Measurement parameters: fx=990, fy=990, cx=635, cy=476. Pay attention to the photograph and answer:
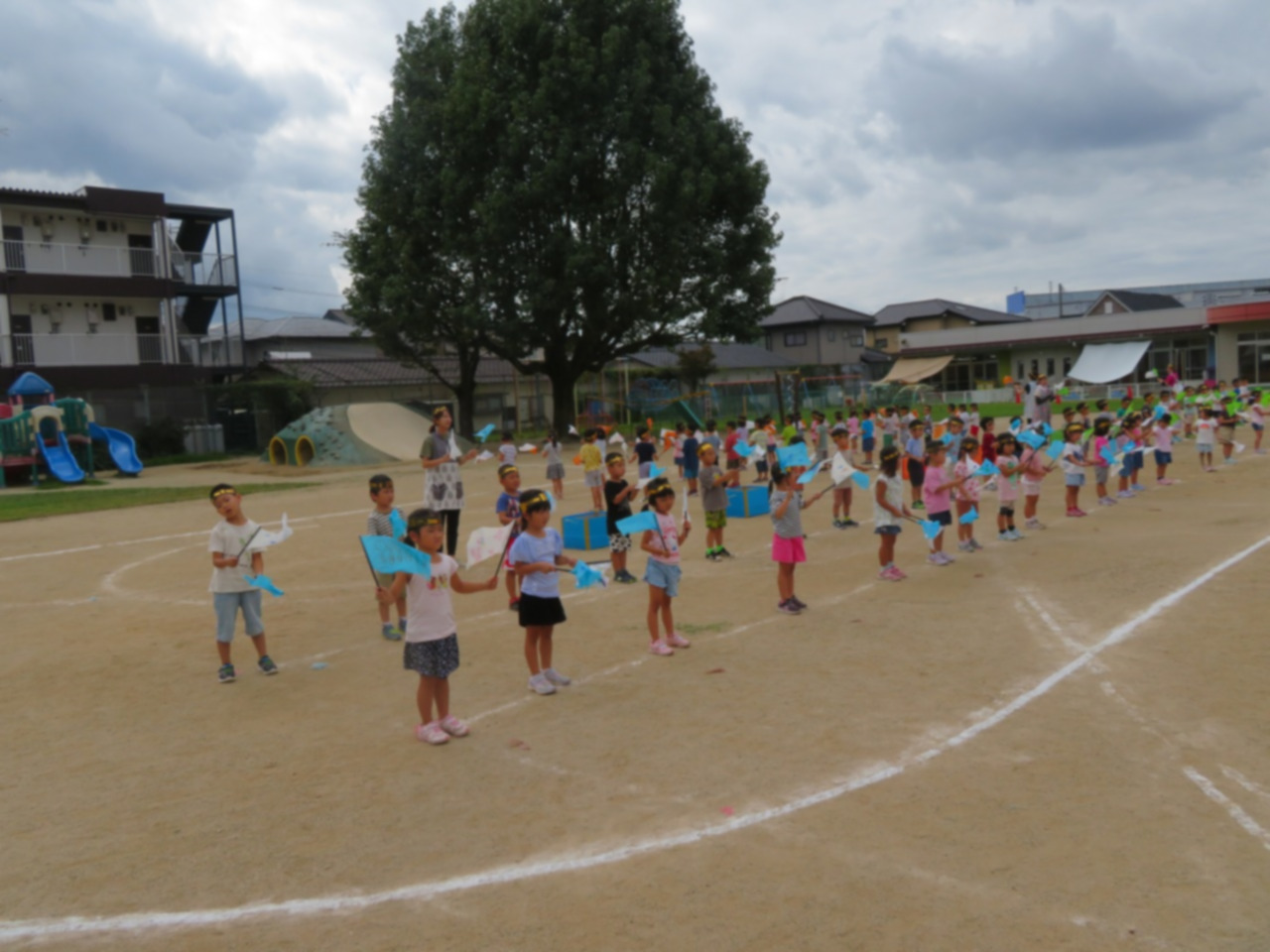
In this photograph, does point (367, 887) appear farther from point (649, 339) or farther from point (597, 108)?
point (649, 339)

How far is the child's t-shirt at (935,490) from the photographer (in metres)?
12.7

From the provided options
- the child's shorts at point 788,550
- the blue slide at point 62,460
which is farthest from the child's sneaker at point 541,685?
the blue slide at point 62,460

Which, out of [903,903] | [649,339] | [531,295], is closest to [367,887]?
[903,903]

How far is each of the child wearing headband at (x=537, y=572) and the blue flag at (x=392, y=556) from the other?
3.77ft

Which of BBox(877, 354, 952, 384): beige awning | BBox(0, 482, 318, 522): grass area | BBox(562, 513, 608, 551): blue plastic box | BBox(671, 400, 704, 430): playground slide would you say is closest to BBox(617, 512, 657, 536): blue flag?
BBox(562, 513, 608, 551): blue plastic box

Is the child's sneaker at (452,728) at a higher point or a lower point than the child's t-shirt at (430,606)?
lower

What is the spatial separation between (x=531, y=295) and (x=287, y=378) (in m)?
12.0

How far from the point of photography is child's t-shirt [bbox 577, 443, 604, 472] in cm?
1783

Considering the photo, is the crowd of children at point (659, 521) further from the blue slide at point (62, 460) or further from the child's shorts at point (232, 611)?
the blue slide at point (62, 460)

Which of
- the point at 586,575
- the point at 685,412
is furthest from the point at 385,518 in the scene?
the point at 685,412

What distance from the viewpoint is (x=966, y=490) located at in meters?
13.3

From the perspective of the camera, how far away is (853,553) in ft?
45.2

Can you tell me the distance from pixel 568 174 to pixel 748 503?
2067 centimetres

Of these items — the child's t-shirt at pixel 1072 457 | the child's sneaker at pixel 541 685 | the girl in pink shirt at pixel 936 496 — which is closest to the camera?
the child's sneaker at pixel 541 685
